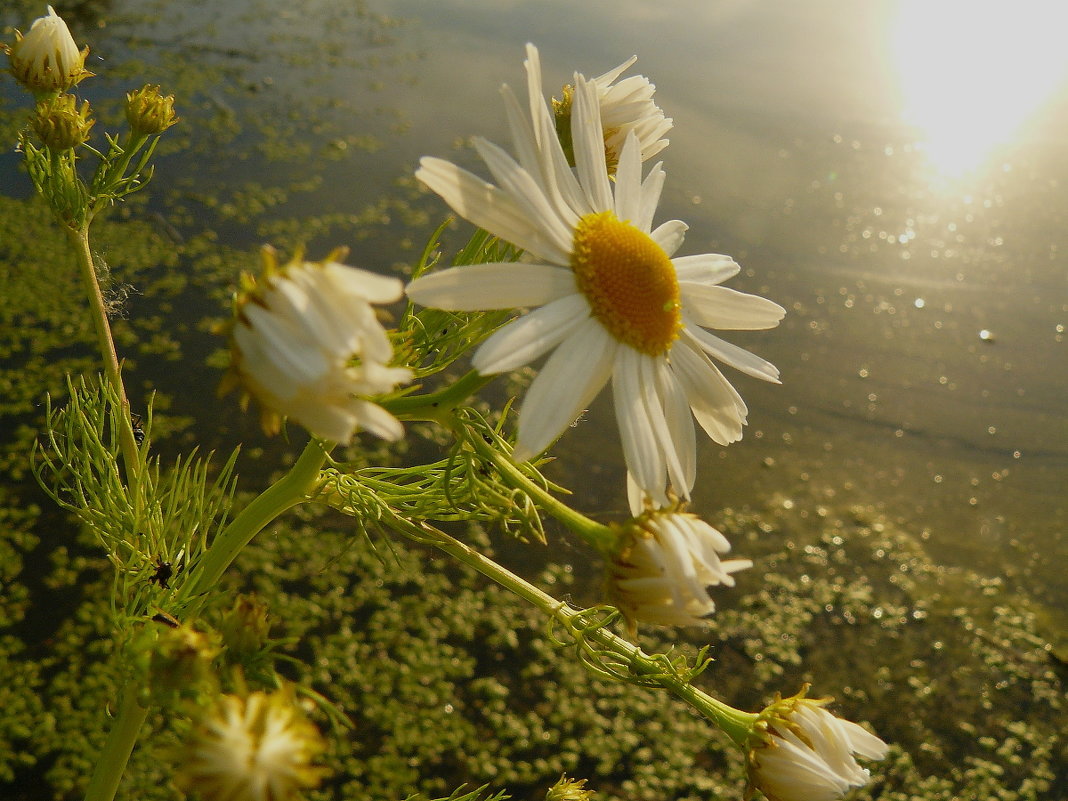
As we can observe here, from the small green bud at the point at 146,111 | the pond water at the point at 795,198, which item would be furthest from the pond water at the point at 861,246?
the small green bud at the point at 146,111

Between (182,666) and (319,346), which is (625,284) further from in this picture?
(182,666)

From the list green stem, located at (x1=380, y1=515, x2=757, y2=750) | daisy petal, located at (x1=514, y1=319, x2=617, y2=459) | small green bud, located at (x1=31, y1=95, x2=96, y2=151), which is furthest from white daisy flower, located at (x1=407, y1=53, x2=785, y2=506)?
small green bud, located at (x1=31, y1=95, x2=96, y2=151)

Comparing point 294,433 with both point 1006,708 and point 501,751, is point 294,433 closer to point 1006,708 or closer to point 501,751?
point 501,751

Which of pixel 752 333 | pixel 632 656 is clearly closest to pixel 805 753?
pixel 632 656

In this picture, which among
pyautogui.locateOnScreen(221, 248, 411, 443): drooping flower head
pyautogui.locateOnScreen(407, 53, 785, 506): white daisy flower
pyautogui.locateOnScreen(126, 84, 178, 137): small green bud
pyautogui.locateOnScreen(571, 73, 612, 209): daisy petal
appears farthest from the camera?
pyautogui.locateOnScreen(126, 84, 178, 137): small green bud

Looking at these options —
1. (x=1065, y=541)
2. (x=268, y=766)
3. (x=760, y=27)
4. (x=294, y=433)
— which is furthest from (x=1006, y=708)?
(x=760, y=27)

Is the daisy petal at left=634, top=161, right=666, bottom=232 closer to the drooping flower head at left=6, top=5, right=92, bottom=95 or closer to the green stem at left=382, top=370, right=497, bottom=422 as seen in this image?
Answer: the green stem at left=382, top=370, right=497, bottom=422
